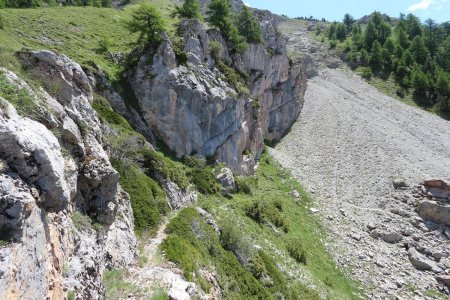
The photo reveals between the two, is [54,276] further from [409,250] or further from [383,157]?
[383,157]

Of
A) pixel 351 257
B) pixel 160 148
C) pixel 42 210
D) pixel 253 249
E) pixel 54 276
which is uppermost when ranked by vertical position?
pixel 42 210

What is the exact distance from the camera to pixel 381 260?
32.2 metres

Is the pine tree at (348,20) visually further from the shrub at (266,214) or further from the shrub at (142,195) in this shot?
the shrub at (142,195)

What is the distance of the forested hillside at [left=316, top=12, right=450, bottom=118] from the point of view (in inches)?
3374

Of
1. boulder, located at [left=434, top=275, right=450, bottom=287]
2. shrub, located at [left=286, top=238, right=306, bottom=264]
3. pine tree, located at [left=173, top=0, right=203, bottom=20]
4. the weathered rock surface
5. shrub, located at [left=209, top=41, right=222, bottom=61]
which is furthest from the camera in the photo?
pine tree, located at [left=173, top=0, right=203, bottom=20]

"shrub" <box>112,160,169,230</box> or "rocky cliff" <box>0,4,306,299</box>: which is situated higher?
"rocky cliff" <box>0,4,306,299</box>

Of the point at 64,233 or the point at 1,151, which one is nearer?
the point at 1,151

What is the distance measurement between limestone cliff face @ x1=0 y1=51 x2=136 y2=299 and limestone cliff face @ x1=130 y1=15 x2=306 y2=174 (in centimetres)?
1252

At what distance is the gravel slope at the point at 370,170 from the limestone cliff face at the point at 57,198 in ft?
73.9

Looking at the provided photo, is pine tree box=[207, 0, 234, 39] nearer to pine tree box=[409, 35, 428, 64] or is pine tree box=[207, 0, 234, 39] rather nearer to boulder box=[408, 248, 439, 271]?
boulder box=[408, 248, 439, 271]

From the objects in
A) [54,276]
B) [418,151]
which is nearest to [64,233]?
[54,276]

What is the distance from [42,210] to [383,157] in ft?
157

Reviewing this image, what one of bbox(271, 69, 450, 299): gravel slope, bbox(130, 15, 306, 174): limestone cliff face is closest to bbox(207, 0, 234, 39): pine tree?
bbox(130, 15, 306, 174): limestone cliff face

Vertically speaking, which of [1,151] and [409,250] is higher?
[1,151]
